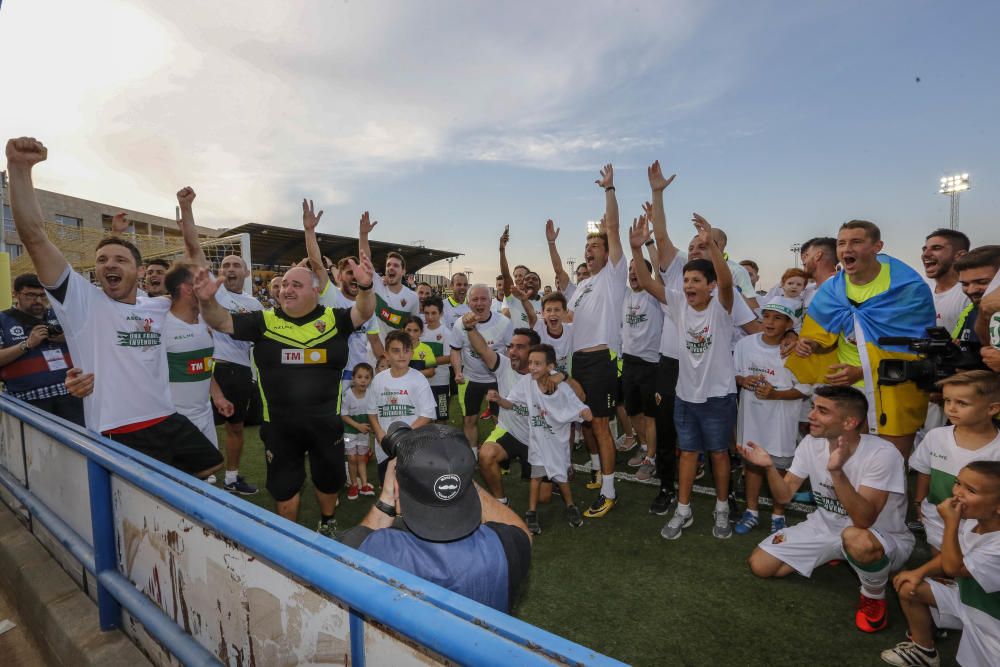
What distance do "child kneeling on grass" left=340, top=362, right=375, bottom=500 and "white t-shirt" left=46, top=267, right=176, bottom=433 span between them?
2113mm

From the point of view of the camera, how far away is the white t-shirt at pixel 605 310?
520cm

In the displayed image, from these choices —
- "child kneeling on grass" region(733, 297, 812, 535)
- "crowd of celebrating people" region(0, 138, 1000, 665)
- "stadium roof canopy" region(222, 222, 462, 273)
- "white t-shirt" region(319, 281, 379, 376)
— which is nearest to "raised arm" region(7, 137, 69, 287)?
"crowd of celebrating people" region(0, 138, 1000, 665)

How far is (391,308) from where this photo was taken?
7148mm

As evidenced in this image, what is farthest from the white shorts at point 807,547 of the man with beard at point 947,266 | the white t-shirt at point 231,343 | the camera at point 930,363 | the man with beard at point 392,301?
the white t-shirt at point 231,343

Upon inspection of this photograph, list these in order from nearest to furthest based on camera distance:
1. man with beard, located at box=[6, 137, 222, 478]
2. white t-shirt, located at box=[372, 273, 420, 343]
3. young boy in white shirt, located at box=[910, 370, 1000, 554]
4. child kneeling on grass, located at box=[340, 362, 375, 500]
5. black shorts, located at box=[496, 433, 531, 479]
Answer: young boy in white shirt, located at box=[910, 370, 1000, 554] → man with beard, located at box=[6, 137, 222, 478] → black shorts, located at box=[496, 433, 531, 479] → child kneeling on grass, located at box=[340, 362, 375, 500] → white t-shirt, located at box=[372, 273, 420, 343]

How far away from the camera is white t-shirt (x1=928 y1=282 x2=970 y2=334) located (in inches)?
175

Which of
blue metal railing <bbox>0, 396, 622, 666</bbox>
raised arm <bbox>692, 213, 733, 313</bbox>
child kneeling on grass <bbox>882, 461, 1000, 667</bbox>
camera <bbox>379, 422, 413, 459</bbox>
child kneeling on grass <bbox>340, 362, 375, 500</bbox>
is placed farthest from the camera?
child kneeling on grass <bbox>340, 362, 375, 500</bbox>

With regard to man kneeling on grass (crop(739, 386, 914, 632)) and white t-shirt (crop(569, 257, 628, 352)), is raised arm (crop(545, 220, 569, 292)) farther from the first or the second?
man kneeling on grass (crop(739, 386, 914, 632))

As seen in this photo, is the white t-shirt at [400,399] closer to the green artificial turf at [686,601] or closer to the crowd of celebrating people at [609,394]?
the crowd of celebrating people at [609,394]

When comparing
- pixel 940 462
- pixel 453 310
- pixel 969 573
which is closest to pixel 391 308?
pixel 453 310

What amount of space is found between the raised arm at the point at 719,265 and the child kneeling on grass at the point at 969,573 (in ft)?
6.87

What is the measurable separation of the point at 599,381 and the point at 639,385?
1035 millimetres

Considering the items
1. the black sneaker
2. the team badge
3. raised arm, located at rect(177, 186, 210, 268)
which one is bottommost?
the black sneaker

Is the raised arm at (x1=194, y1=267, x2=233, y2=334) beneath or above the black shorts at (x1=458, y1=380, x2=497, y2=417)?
above
